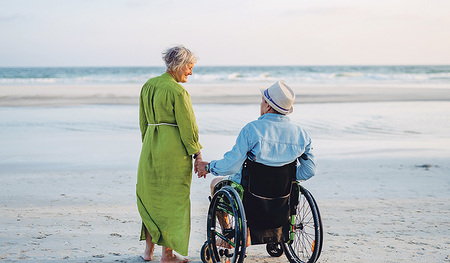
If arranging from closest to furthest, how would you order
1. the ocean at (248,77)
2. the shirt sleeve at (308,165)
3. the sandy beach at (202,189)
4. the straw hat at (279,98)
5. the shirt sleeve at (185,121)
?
1. the straw hat at (279,98)
2. the shirt sleeve at (308,165)
3. the shirt sleeve at (185,121)
4. the sandy beach at (202,189)
5. the ocean at (248,77)

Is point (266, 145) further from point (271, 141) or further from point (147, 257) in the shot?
point (147, 257)

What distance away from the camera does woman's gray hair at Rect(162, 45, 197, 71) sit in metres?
3.19

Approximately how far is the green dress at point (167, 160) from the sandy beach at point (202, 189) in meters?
0.33

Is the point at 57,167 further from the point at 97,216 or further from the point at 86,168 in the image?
the point at 97,216

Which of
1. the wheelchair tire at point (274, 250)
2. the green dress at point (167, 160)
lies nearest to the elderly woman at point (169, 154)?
the green dress at point (167, 160)

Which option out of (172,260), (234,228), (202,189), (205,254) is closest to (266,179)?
(234,228)

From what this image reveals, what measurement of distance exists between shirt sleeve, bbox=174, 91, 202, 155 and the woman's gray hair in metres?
0.20

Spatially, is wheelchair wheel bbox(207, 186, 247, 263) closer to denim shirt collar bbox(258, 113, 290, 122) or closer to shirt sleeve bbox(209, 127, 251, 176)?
shirt sleeve bbox(209, 127, 251, 176)

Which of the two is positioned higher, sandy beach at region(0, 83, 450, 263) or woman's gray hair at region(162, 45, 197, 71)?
woman's gray hair at region(162, 45, 197, 71)

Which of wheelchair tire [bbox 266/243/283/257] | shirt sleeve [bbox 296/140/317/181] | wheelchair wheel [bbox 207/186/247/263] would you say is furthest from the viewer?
wheelchair tire [bbox 266/243/283/257]

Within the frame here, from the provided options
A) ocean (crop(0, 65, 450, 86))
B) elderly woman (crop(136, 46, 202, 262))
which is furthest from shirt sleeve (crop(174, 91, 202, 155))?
ocean (crop(0, 65, 450, 86))

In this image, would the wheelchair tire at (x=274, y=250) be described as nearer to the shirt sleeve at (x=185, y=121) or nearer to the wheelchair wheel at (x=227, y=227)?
the wheelchair wheel at (x=227, y=227)

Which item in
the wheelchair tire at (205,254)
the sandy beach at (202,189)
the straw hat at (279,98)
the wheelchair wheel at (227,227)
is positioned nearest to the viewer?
the wheelchair wheel at (227,227)

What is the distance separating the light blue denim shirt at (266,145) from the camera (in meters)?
2.84
